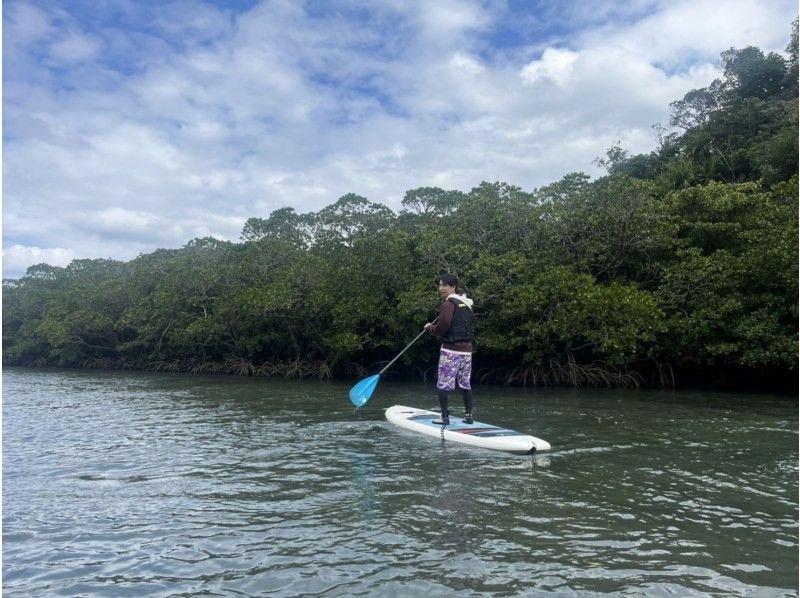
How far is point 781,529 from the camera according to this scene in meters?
4.65

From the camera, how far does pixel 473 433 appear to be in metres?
8.10

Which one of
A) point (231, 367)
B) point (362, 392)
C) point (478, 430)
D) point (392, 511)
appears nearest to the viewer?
point (392, 511)

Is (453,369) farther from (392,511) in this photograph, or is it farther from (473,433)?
(392,511)

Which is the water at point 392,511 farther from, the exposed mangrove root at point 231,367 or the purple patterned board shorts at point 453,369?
the exposed mangrove root at point 231,367

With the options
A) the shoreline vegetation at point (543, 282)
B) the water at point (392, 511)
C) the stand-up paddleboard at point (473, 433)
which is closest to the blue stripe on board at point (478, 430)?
the stand-up paddleboard at point (473, 433)

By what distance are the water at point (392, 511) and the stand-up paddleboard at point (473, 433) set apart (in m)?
0.20

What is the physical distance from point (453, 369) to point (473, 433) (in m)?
0.96

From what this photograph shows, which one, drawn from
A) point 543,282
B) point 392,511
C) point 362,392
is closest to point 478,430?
point 362,392

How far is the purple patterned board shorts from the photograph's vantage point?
861 cm

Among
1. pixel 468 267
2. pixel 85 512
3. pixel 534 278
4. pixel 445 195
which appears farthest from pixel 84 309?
pixel 85 512

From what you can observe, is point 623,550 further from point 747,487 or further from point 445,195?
point 445,195

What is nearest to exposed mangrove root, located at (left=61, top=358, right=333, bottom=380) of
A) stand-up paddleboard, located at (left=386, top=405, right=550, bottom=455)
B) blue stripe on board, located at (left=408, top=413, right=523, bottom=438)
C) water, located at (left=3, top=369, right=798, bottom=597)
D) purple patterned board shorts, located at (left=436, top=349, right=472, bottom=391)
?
water, located at (left=3, top=369, right=798, bottom=597)

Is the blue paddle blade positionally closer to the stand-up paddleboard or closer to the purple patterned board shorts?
the stand-up paddleboard

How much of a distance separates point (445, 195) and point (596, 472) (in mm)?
22478
